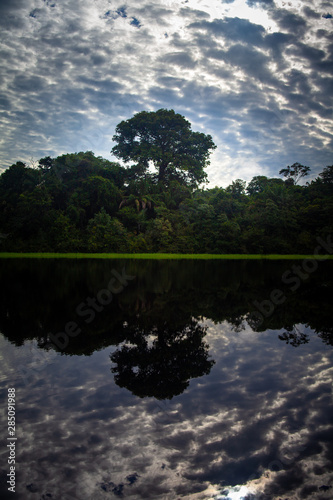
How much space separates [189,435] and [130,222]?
37.6 metres

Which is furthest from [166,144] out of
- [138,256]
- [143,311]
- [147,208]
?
[143,311]

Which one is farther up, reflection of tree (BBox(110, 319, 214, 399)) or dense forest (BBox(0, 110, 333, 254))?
dense forest (BBox(0, 110, 333, 254))

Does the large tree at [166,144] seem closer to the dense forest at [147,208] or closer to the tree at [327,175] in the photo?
the dense forest at [147,208]

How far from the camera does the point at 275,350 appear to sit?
5.17 meters

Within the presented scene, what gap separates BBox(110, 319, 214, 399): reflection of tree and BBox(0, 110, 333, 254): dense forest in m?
29.4

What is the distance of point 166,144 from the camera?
48.2 meters

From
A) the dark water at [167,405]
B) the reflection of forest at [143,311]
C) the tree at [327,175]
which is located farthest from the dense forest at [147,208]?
the dark water at [167,405]

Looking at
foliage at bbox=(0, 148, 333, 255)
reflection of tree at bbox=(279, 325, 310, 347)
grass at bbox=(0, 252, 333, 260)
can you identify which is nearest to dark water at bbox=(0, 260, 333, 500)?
reflection of tree at bbox=(279, 325, 310, 347)

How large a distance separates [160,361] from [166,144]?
47.4 metres

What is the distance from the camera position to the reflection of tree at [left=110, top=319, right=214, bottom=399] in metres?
3.68

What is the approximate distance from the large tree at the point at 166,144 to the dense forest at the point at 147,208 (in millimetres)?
168

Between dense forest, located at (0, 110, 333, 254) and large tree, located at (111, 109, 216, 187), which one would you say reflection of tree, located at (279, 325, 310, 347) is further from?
large tree, located at (111, 109, 216, 187)

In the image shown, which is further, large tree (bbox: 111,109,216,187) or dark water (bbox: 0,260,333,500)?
large tree (bbox: 111,109,216,187)

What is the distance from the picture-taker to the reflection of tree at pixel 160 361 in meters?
3.68
